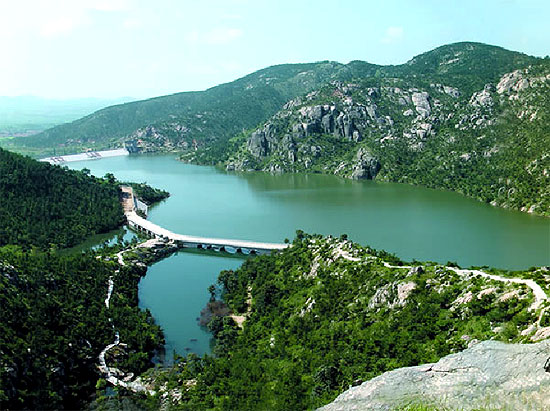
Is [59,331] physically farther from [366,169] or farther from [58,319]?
[366,169]

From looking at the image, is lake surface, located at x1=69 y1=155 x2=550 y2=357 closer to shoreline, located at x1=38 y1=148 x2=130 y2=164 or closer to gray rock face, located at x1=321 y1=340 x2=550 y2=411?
gray rock face, located at x1=321 y1=340 x2=550 y2=411

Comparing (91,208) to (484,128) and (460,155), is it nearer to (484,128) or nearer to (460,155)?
(460,155)

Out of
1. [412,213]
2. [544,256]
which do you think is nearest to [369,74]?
[412,213]

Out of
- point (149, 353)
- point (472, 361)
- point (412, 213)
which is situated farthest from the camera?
point (412, 213)

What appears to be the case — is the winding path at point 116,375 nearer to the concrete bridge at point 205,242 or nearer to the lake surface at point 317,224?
the lake surface at point 317,224

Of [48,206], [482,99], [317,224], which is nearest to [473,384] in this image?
[317,224]

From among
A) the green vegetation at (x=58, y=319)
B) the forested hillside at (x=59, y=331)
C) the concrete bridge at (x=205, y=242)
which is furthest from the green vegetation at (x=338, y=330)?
the concrete bridge at (x=205, y=242)
